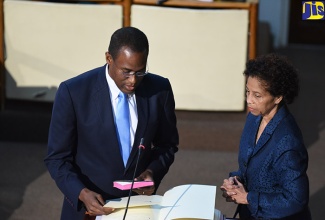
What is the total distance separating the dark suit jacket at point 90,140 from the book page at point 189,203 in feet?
0.60

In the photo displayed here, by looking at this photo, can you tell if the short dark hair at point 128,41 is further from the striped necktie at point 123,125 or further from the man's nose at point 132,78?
the striped necktie at point 123,125

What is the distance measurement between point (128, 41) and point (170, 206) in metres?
0.77

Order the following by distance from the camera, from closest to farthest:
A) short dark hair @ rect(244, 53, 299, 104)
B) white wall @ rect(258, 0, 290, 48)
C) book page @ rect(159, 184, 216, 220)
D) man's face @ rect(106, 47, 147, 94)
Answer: book page @ rect(159, 184, 216, 220)
man's face @ rect(106, 47, 147, 94)
short dark hair @ rect(244, 53, 299, 104)
white wall @ rect(258, 0, 290, 48)

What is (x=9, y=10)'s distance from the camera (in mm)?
7426

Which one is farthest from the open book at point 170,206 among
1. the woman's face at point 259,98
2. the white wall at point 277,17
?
the white wall at point 277,17

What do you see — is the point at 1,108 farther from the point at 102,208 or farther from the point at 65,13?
the point at 102,208

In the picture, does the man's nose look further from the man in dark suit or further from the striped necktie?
the striped necktie

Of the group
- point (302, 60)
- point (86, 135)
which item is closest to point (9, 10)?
point (86, 135)

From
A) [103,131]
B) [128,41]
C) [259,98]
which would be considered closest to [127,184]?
[103,131]

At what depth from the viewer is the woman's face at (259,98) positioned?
3615 millimetres

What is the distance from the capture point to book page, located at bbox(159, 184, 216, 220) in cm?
337

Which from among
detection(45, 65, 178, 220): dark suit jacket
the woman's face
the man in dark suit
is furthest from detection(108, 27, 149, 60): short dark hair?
the woman's face

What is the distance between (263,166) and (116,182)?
27.7 inches

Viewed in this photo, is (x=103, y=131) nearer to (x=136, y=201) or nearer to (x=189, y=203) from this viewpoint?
(x=136, y=201)
